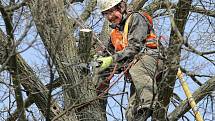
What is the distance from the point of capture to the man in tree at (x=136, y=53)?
483 cm

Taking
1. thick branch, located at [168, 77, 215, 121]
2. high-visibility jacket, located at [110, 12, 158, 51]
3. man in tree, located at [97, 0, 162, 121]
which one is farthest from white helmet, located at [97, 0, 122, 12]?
thick branch, located at [168, 77, 215, 121]

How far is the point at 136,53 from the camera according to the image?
197 inches

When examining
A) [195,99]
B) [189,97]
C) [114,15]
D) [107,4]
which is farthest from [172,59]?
[107,4]

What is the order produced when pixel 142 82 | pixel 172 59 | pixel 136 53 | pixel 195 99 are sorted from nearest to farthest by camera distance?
pixel 172 59 < pixel 142 82 < pixel 136 53 < pixel 195 99

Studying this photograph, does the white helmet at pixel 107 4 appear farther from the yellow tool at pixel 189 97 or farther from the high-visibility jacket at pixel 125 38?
the yellow tool at pixel 189 97

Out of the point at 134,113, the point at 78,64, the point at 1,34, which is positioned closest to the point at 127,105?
the point at 134,113

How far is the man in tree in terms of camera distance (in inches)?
190

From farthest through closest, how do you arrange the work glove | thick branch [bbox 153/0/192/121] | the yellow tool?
the work glove, the yellow tool, thick branch [bbox 153/0/192/121]

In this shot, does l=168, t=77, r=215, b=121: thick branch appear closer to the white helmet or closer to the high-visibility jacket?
the high-visibility jacket

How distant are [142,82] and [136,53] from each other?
0.91 feet

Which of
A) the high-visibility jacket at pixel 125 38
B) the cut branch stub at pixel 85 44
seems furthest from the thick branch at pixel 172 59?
the cut branch stub at pixel 85 44

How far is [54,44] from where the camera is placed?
472cm

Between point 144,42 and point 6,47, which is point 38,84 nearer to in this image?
point 6,47

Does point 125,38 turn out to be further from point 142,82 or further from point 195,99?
point 195,99
